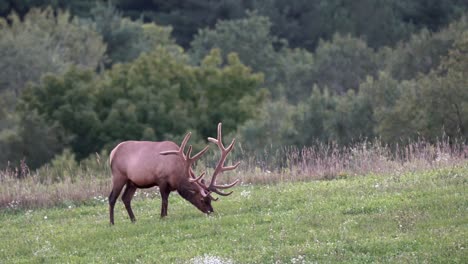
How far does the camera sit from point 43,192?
20.1 meters

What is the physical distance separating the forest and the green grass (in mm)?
3252

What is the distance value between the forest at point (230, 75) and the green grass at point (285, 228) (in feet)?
10.7

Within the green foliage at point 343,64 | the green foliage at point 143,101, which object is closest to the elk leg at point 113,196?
the green foliage at point 143,101

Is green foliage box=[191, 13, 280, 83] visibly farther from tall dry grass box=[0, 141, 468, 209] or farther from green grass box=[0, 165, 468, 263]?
green grass box=[0, 165, 468, 263]

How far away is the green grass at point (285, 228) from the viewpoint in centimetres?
1326

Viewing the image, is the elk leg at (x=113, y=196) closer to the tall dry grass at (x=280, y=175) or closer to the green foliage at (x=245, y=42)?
the tall dry grass at (x=280, y=175)

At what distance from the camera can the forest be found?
127ft

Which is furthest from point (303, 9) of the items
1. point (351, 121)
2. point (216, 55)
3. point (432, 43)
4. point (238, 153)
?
point (238, 153)

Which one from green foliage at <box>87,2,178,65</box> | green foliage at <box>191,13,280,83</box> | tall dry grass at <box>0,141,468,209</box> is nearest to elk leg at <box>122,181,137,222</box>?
tall dry grass at <box>0,141,468,209</box>

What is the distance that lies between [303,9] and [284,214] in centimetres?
6097

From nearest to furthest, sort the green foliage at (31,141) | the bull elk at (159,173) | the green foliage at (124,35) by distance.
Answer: the bull elk at (159,173), the green foliage at (31,141), the green foliage at (124,35)

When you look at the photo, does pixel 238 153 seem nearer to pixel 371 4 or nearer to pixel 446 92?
pixel 446 92

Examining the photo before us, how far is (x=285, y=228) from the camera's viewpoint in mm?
14703

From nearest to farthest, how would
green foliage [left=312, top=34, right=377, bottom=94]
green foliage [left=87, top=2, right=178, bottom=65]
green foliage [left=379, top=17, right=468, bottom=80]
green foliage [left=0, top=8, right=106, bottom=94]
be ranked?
1. green foliage [left=379, top=17, right=468, bottom=80]
2. green foliage [left=0, top=8, right=106, bottom=94]
3. green foliage [left=312, top=34, right=377, bottom=94]
4. green foliage [left=87, top=2, right=178, bottom=65]
